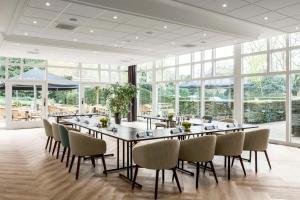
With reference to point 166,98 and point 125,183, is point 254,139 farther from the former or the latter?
point 166,98

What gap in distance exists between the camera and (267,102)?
8438 millimetres

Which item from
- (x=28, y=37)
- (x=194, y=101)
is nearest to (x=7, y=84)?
(x=28, y=37)

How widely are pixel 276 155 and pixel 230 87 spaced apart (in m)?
3.66

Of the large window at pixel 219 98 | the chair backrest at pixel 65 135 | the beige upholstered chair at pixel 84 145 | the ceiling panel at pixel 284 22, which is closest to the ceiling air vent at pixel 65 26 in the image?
the chair backrest at pixel 65 135

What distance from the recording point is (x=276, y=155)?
6379 mm

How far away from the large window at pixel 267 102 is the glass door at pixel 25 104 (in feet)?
29.4

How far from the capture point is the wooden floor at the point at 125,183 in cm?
379

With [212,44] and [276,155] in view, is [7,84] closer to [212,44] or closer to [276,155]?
[212,44]

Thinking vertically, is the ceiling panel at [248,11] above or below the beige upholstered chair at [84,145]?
above

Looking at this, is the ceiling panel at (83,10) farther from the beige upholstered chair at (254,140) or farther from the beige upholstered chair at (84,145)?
the beige upholstered chair at (254,140)

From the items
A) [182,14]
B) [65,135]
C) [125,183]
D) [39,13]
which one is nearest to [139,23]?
[182,14]

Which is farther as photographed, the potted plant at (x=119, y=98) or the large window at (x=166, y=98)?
the large window at (x=166, y=98)

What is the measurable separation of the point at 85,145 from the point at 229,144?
2.52 m

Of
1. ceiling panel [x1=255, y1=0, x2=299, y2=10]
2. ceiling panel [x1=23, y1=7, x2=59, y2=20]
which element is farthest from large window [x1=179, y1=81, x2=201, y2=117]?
ceiling panel [x1=23, y1=7, x2=59, y2=20]
